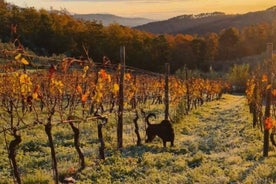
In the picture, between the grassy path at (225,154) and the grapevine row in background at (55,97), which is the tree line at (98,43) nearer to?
the grapevine row in background at (55,97)

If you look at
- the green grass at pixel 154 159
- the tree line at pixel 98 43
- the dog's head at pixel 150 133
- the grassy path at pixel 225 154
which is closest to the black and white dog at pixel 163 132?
the dog's head at pixel 150 133

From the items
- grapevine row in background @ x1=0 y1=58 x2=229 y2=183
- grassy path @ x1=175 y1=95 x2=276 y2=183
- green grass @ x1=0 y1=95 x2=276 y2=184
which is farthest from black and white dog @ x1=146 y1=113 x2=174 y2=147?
grapevine row in background @ x1=0 y1=58 x2=229 y2=183

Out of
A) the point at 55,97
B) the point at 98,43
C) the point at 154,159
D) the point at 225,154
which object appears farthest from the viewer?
the point at 98,43

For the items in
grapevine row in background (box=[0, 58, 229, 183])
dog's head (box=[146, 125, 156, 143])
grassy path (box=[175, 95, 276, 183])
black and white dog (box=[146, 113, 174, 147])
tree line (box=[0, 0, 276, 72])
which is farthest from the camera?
tree line (box=[0, 0, 276, 72])

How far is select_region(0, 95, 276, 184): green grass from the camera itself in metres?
9.16

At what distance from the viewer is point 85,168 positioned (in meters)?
9.90

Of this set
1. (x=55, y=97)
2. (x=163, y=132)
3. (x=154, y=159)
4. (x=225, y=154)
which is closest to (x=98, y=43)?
(x=163, y=132)

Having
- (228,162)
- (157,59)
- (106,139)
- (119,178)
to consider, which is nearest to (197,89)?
(106,139)

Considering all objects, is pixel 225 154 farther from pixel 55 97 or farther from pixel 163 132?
pixel 55 97

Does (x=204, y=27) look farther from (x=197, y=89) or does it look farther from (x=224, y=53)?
(x=197, y=89)

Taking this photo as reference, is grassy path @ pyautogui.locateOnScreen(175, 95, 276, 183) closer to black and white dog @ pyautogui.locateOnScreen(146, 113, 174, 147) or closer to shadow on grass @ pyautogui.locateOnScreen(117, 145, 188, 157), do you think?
shadow on grass @ pyautogui.locateOnScreen(117, 145, 188, 157)

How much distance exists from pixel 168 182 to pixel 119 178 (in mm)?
1083

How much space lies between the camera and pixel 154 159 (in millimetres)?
10930

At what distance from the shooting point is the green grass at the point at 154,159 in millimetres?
9156
